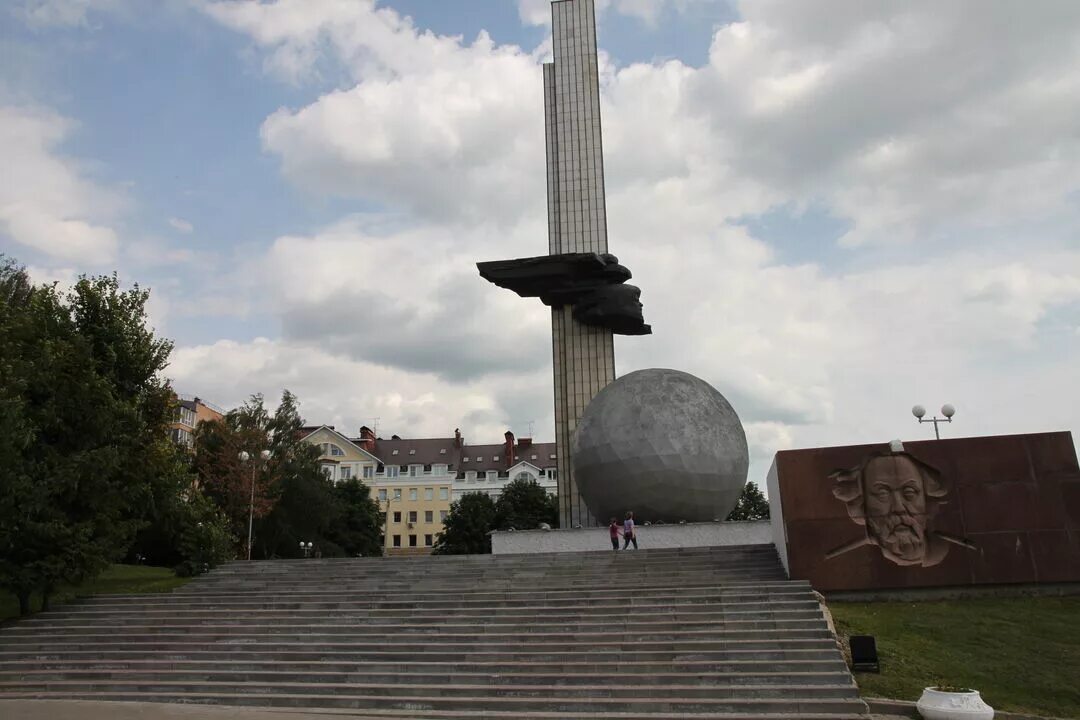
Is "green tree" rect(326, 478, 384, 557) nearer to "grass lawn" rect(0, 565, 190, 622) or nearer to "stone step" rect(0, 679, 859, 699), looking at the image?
"grass lawn" rect(0, 565, 190, 622)

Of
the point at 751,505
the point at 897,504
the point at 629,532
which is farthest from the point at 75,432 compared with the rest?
the point at 751,505

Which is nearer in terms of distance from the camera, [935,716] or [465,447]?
[935,716]

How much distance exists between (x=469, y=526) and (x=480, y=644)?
38618 millimetres

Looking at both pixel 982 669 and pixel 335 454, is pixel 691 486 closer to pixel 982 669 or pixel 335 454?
pixel 982 669

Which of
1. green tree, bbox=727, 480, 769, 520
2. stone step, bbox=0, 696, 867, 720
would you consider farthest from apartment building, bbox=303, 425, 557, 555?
stone step, bbox=0, 696, 867, 720

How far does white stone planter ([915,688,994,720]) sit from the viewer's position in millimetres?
9469

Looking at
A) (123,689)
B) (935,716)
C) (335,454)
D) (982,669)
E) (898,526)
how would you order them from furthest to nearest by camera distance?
(335,454)
(898,526)
(123,689)
(982,669)
(935,716)

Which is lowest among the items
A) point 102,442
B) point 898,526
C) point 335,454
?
point 898,526

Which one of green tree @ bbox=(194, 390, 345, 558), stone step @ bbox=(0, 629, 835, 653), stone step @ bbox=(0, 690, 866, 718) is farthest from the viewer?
green tree @ bbox=(194, 390, 345, 558)

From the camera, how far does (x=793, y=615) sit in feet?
44.1

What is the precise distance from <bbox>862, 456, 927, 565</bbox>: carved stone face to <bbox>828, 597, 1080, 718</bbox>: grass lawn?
3.43ft

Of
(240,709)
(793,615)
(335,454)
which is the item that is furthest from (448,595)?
(335,454)

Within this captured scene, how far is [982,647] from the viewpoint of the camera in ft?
41.1

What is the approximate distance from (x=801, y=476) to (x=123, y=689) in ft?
42.5
